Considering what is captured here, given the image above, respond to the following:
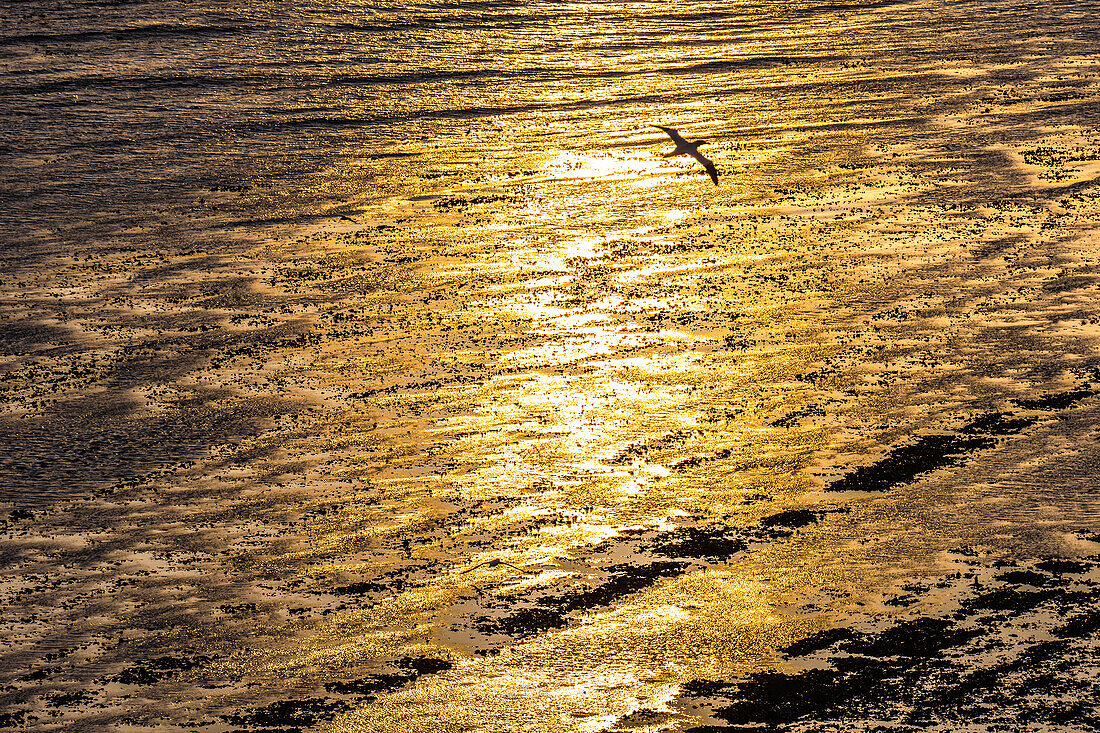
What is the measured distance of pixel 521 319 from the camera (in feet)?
17.3

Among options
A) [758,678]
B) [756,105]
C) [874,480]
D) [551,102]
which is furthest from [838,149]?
[758,678]

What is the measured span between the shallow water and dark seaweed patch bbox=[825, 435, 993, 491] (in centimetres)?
1

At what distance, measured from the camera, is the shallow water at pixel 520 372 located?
3.66 meters

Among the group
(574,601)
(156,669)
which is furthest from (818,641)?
(156,669)

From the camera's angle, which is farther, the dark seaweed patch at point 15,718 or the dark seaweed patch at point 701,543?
the dark seaweed patch at point 701,543

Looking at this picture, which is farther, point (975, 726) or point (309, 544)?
point (309, 544)

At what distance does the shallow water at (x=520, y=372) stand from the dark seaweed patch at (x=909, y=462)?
0.05 feet

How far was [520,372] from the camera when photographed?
16.2 feet

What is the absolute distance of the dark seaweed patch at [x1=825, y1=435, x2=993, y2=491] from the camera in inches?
171

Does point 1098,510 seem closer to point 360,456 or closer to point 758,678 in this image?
point 758,678

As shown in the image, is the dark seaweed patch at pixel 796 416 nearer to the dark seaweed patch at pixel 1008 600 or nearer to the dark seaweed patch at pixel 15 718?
the dark seaweed patch at pixel 1008 600

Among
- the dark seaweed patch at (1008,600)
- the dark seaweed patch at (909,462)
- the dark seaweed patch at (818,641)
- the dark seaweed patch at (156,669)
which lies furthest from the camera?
the dark seaweed patch at (909,462)

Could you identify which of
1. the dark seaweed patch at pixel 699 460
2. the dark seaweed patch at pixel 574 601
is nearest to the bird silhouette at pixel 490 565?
the dark seaweed patch at pixel 574 601

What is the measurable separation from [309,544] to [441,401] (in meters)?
0.91
